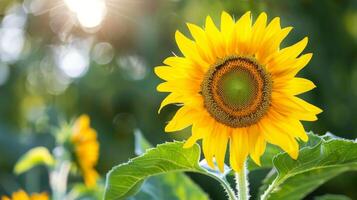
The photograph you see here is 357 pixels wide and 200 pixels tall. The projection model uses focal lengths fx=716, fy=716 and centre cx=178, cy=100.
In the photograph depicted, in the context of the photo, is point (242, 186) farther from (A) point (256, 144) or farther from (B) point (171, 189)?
(B) point (171, 189)

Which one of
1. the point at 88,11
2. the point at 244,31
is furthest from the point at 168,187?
the point at 88,11

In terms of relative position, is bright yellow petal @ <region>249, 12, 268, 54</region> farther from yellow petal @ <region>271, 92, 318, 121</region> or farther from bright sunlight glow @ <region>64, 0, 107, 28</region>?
bright sunlight glow @ <region>64, 0, 107, 28</region>

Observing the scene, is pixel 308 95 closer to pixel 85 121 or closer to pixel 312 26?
pixel 312 26

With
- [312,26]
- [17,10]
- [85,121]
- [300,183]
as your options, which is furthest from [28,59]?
[300,183]

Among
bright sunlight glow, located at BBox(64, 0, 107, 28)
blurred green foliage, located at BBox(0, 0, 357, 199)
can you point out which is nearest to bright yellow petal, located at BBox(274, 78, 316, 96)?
blurred green foliage, located at BBox(0, 0, 357, 199)

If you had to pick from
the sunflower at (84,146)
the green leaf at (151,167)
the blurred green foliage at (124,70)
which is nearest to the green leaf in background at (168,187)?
the green leaf at (151,167)

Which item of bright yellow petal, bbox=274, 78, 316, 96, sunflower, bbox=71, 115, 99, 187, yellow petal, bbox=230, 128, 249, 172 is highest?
sunflower, bbox=71, 115, 99, 187
